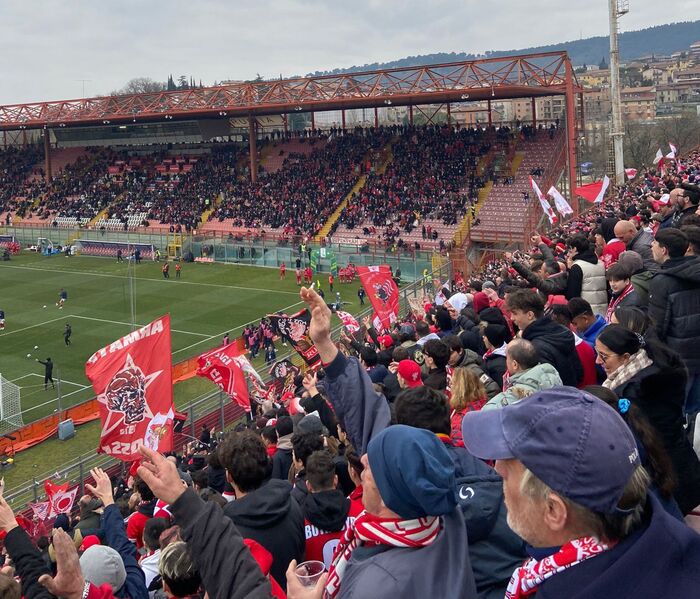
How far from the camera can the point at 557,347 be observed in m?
5.58

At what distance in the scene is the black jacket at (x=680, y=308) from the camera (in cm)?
569

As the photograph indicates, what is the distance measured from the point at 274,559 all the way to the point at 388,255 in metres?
31.9

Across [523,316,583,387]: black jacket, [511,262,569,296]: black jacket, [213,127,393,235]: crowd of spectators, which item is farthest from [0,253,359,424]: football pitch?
[523,316,583,387]: black jacket

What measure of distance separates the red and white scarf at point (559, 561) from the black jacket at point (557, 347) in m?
3.30

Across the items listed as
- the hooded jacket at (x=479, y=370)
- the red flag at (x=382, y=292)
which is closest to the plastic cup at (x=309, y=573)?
the hooded jacket at (x=479, y=370)

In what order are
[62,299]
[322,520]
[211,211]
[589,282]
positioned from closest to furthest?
[322,520] → [589,282] → [62,299] → [211,211]

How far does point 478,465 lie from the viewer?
12.0ft

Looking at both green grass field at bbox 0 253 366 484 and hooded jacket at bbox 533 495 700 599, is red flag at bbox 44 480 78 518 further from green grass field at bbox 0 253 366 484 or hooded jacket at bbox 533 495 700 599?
hooded jacket at bbox 533 495 700 599

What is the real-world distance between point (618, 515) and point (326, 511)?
2.66 metres

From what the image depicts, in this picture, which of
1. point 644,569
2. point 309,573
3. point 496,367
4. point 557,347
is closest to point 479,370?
point 496,367

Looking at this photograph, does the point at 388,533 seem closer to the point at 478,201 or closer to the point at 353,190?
the point at 478,201

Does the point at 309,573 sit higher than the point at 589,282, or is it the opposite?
the point at 589,282

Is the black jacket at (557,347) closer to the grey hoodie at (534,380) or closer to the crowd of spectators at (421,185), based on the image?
the grey hoodie at (534,380)

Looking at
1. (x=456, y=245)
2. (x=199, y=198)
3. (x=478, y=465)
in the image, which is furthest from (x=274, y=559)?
(x=199, y=198)
